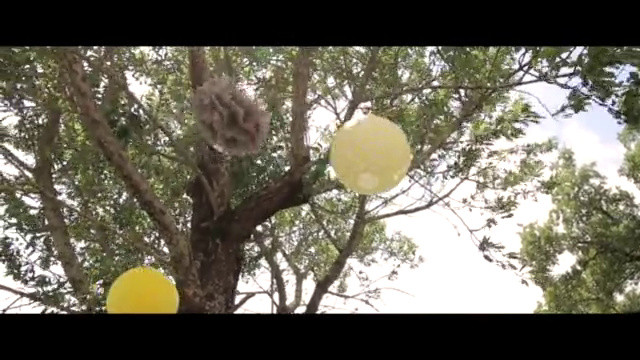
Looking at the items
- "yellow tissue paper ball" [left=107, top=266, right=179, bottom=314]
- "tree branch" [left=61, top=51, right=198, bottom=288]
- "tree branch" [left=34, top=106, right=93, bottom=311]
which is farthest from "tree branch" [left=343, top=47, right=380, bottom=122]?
"yellow tissue paper ball" [left=107, top=266, right=179, bottom=314]

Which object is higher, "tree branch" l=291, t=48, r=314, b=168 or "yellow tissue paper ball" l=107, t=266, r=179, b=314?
"tree branch" l=291, t=48, r=314, b=168

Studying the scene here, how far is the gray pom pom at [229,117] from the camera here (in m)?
2.98

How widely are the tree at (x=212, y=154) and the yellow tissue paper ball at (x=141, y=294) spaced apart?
3.15 ft

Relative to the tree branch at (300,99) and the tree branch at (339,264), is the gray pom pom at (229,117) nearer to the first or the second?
the tree branch at (300,99)

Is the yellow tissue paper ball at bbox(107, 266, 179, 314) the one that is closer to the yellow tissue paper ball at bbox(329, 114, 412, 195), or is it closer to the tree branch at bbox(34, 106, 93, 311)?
the yellow tissue paper ball at bbox(329, 114, 412, 195)

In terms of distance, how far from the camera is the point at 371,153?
208 cm

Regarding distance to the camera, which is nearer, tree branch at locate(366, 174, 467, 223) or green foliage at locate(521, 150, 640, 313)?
tree branch at locate(366, 174, 467, 223)

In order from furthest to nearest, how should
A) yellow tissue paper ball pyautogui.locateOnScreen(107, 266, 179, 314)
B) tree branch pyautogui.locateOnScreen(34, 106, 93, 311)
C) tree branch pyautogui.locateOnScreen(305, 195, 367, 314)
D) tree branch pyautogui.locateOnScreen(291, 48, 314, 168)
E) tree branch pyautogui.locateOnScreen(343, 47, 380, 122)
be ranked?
tree branch pyautogui.locateOnScreen(305, 195, 367, 314) < tree branch pyautogui.locateOnScreen(343, 47, 380, 122) < tree branch pyautogui.locateOnScreen(34, 106, 93, 311) < tree branch pyautogui.locateOnScreen(291, 48, 314, 168) < yellow tissue paper ball pyautogui.locateOnScreen(107, 266, 179, 314)

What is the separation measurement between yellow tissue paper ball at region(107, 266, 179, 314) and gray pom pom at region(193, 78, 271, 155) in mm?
912

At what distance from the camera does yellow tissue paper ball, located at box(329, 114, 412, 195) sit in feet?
6.84

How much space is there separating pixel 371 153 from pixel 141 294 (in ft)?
2.84

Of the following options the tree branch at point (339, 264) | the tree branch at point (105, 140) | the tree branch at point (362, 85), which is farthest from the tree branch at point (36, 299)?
the tree branch at point (362, 85)
